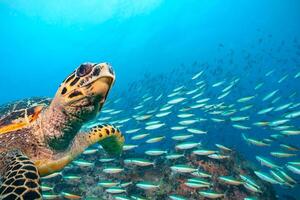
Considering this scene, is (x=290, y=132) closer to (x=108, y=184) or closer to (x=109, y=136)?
(x=108, y=184)

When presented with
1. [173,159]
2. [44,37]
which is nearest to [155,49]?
[44,37]

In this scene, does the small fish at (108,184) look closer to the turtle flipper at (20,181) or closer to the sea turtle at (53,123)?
the sea turtle at (53,123)

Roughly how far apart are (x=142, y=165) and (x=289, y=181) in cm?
274

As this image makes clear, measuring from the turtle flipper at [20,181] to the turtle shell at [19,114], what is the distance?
73 cm

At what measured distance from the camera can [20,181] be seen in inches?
88.7

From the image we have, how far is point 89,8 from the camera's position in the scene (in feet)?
243

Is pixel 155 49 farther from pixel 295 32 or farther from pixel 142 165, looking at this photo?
pixel 142 165

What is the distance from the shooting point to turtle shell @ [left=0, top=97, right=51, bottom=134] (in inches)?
133

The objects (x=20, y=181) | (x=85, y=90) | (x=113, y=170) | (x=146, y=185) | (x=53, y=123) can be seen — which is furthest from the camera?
(x=113, y=170)

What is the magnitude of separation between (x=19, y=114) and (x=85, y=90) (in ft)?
3.68

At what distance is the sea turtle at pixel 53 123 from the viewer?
2883 mm

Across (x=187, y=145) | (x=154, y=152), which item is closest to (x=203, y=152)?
(x=187, y=145)

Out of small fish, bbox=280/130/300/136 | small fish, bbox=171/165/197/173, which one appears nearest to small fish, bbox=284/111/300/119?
small fish, bbox=280/130/300/136

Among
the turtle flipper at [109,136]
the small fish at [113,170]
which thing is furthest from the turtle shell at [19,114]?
the small fish at [113,170]
